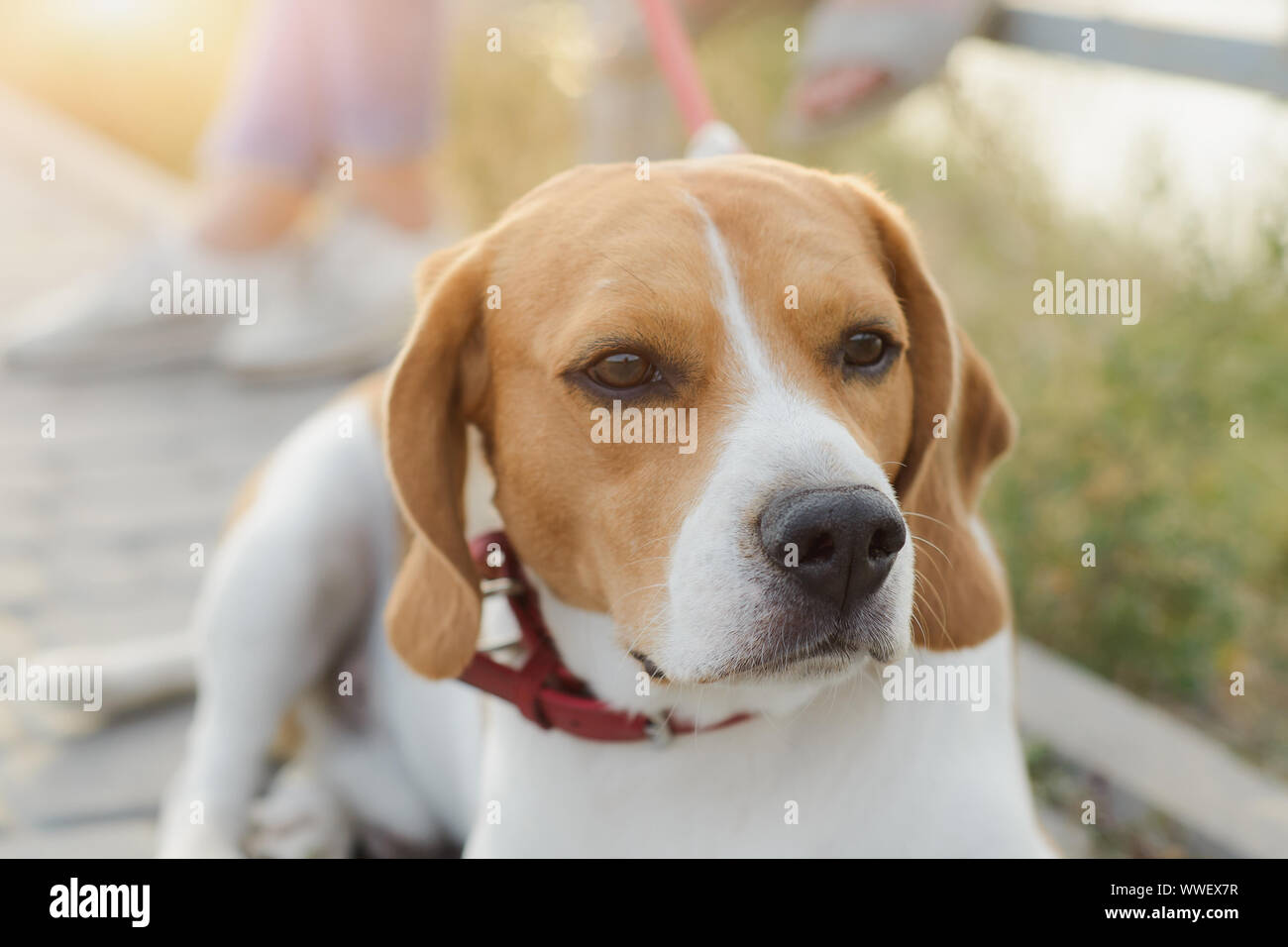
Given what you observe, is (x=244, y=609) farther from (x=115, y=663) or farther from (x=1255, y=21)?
(x=1255, y=21)

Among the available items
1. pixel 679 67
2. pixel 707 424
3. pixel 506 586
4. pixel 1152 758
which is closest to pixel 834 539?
pixel 707 424

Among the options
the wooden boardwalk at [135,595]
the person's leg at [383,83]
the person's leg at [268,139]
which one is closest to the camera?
the wooden boardwalk at [135,595]

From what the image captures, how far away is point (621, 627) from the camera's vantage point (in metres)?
1.71

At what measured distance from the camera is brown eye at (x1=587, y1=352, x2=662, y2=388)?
1.70 metres

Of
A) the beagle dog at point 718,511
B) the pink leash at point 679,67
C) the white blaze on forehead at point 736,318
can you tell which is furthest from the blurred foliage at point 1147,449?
the white blaze on forehead at point 736,318

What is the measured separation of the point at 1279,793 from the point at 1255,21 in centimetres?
224

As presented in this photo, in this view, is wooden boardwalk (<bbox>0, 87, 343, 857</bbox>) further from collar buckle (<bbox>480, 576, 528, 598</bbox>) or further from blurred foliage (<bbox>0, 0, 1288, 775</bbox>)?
blurred foliage (<bbox>0, 0, 1288, 775</bbox>)

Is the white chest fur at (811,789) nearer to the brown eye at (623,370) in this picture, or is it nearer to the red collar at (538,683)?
the red collar at (538,683)

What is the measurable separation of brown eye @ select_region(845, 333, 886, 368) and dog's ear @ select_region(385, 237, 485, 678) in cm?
55

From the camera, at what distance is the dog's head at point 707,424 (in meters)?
1.56

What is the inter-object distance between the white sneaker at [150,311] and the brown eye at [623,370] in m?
3.53

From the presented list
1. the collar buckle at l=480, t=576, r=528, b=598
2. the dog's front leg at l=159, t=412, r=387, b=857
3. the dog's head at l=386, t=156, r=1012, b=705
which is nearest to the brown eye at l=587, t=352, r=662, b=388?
the dog's head at l=386, t=156, r=1012, b=705

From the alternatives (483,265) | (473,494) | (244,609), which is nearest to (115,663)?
(244,609)

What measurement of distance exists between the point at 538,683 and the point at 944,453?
70cm
